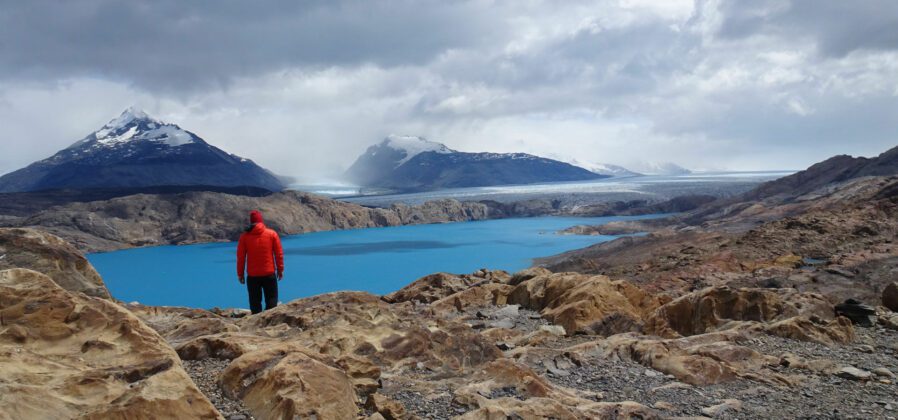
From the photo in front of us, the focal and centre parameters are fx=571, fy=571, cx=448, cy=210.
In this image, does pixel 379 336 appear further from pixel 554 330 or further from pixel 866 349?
pixel 866 349

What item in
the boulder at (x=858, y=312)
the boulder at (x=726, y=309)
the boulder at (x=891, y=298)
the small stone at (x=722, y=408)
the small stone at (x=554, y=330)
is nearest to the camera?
the small stone at (x=722, y=408)

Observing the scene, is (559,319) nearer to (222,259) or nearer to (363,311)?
(363,311)

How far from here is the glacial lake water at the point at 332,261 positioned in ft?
116

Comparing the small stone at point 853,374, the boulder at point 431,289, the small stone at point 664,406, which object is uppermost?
the small stone at point 664,406

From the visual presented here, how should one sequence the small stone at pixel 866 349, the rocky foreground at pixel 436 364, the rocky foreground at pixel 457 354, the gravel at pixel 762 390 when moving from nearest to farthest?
the rocky foreground at pixel 436 364, the rocky foreground at pixel 457 354, the gravel at pixel 762 390, the small stone at pixel 866 349

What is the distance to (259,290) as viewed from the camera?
9.68 metres

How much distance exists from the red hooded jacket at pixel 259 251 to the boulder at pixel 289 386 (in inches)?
155

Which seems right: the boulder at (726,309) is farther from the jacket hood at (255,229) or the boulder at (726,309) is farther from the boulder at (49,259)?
Result: the boulder at (49,259)

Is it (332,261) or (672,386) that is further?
(332,261)

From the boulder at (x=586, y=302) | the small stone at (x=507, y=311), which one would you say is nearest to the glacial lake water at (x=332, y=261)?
the boulder at (x=586, y=302)

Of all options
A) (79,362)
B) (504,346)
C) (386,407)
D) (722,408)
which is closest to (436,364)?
(504,346)

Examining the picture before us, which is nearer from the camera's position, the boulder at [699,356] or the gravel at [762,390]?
the gravel at [762,390]

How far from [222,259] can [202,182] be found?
115023 millimetres

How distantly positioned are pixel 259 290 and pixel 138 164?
16439 centimetres
